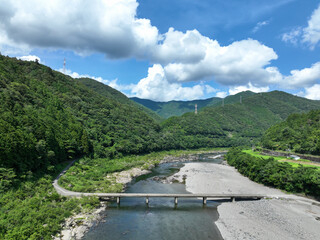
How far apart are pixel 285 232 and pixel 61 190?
39040 millimetres

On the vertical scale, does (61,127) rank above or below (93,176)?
above

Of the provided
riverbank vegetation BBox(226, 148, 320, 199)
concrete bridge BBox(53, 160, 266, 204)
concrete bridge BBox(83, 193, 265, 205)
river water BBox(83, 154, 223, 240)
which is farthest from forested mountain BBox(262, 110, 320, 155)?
river water BBox(83, 154, 223, 240)

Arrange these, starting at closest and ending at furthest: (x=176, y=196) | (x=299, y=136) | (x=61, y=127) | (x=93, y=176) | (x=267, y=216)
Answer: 1. (x=267, y=216)
2. (x=176, y=196)
3. (x=93, y=176)
4. (x=61, y=127)
5. (x=299, y=136)

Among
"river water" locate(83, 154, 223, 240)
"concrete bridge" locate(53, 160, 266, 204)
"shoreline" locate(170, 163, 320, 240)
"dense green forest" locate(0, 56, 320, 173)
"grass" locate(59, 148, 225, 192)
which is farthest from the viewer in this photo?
"grass" locate(59, 148, 225, 192)

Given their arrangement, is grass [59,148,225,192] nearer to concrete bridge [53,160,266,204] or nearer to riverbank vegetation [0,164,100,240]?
concrete bridge [53,160,266,204]

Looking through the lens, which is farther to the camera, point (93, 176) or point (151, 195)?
point (93, 176)

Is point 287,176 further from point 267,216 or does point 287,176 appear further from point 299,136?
point 299,136

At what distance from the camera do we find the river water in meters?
28.3

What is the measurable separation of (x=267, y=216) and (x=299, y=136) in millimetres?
75264

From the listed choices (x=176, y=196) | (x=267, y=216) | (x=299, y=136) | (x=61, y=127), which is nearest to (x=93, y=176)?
(x=61, y=127)

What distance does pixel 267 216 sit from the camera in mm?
34281

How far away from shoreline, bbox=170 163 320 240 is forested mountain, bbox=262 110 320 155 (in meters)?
42.1

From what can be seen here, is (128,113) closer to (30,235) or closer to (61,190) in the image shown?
(61,190)

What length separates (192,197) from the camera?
4416 centimetres
